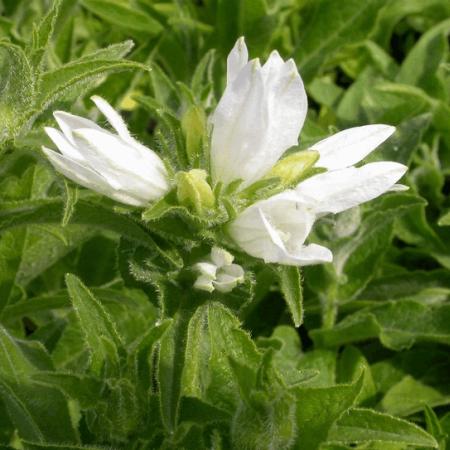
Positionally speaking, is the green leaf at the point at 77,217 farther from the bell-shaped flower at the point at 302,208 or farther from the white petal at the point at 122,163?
the bell-shaped flower at the point at 302,208

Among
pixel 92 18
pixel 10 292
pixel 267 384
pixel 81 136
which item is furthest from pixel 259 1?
pixel 267 384

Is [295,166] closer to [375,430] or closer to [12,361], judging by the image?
[375,430]

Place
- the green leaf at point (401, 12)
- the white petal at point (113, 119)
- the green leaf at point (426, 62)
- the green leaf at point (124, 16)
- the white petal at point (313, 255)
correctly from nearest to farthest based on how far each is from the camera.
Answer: the white petal at point (313, 255) → the white petal at point (113, 119) → the green leaf at point (124, 16) → the green leaf at point (426, 62) → the green leaf at point (401, 12)

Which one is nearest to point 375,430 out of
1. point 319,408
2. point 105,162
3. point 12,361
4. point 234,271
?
point 319,408

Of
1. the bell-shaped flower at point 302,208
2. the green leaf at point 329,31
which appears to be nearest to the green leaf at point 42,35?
the bell-shaped flower at point 302,208

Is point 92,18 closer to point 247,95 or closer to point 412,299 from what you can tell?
point 412,299

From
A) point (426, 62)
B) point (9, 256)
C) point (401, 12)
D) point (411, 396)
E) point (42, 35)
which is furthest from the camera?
point (401, 12)

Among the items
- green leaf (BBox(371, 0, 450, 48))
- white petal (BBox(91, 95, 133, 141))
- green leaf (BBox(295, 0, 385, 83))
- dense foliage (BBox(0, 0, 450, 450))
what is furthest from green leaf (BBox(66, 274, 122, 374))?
green leaf (BBox(371, 0, 450, 48))

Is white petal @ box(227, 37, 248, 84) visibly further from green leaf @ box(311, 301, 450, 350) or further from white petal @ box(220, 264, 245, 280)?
green leaf @ box(311, 301, 450, 350)
